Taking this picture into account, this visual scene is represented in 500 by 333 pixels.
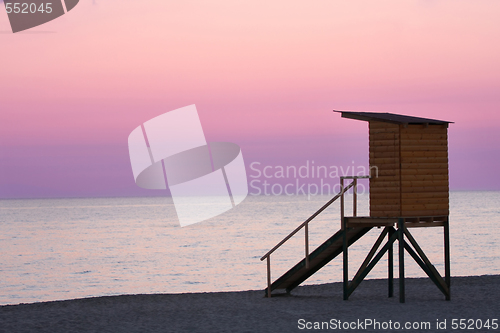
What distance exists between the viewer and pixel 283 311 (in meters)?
16.8

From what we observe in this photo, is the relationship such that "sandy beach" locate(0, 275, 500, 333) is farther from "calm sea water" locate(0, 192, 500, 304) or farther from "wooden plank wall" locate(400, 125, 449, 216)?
"calm sea water" locate(0, 192, 500, 304)

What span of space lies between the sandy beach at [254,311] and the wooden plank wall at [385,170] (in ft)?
8.27

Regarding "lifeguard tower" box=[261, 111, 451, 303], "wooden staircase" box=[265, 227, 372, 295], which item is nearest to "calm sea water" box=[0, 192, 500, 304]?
"wooden staircase" box=[265, 227, 372, 295]

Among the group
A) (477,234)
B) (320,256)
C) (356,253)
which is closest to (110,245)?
(356,253)

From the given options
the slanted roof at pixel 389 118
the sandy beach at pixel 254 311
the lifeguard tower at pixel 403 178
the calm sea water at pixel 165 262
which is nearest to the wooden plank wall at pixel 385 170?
the lifeguard tower at pixel 403 178

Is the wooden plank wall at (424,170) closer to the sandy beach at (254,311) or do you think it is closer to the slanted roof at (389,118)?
the slanted roof at (389,118)

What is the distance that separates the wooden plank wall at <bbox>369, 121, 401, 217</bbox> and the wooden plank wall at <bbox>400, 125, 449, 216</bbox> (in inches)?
6.3

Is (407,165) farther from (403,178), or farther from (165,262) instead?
(165,262)

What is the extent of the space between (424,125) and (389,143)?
1.06 m

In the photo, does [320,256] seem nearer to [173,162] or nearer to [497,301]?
[497,301]

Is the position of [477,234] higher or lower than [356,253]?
lower

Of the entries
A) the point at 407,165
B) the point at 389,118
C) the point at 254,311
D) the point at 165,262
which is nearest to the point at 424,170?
the point at 407,165

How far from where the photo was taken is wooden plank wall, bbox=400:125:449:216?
17375 millimetres

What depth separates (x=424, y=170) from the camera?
1761 centimetres
